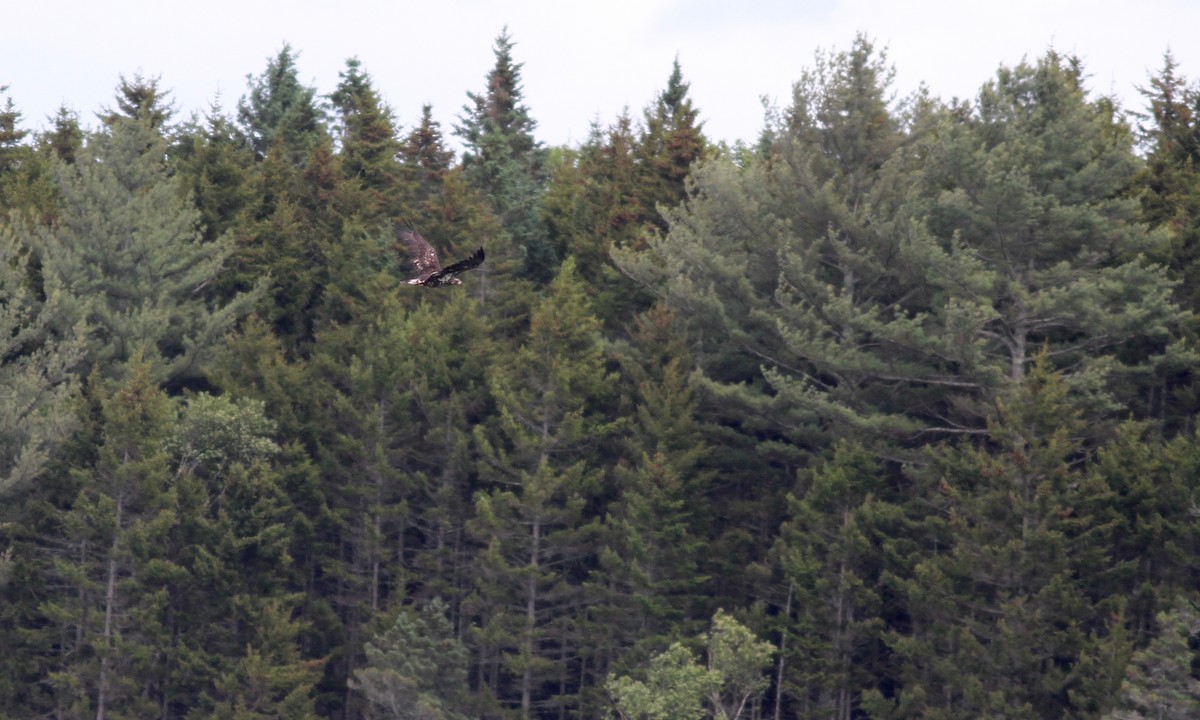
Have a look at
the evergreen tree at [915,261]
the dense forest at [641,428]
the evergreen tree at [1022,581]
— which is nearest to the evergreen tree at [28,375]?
the dense forest at [641,428]

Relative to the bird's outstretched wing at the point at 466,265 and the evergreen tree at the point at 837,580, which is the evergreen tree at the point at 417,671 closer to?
the evergreen tree at the point at 837,580

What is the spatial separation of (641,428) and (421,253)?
2804cm

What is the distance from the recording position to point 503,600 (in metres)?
47.2

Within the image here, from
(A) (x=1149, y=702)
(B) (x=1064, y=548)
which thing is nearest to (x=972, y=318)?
(B) (x=1064, y=548)

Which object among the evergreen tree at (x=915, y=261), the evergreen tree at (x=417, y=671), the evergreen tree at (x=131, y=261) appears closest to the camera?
the evergreen tree at (x=915, y=261)

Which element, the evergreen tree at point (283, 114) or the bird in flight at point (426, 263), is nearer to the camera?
the bird in flight at point (426, 263)

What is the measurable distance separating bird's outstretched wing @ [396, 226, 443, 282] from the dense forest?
1770 cm

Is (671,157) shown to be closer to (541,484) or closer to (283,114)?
(541,484)

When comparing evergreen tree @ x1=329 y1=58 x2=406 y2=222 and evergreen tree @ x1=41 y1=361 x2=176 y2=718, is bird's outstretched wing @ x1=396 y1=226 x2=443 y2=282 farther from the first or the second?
evergreen tree @ x1=329 y1=58 x2=406 y2=222

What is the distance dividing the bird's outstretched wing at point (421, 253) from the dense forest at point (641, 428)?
17.7 m

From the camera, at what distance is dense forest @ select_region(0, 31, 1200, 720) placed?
36.3 metres

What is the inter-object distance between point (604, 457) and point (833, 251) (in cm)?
936

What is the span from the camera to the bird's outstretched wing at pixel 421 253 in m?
17.5

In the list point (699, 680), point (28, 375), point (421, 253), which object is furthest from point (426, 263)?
point (28, 375)
